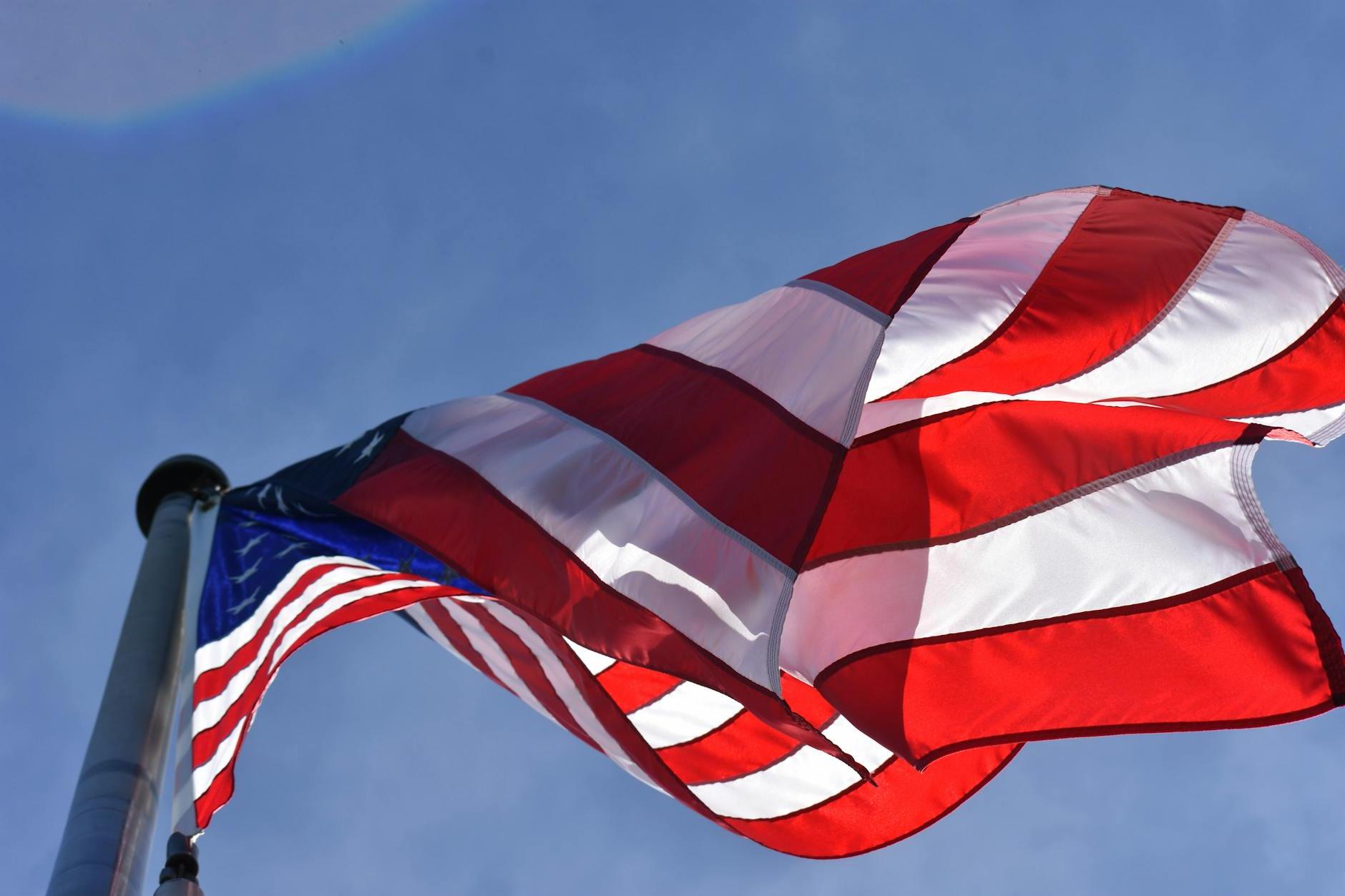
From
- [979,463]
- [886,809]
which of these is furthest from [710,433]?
[886,809]

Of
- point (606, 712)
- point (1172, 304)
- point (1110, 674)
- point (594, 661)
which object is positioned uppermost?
point (594, 661)

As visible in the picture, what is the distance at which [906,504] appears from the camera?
8.87 meters

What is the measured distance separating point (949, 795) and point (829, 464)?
3.29 m

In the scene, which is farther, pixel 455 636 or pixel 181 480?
pixel 181 480

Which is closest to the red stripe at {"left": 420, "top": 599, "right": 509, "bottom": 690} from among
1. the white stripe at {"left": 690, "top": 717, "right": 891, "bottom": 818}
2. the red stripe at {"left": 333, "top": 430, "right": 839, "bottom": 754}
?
the red stripe at {"left": 333, "top": 430, "right": 839, "bottom": 754}

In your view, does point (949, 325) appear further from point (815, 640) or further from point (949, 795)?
point (949, 795)

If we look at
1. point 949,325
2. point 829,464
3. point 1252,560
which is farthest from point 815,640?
point 1252,560

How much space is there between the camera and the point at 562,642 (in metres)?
8.54

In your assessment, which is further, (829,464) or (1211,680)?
(1211,680)

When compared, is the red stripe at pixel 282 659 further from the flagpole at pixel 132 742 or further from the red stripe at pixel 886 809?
the red stripe at pixel 886 809

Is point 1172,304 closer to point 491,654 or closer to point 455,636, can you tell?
point 491,654

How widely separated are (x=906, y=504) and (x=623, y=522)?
2098 mm

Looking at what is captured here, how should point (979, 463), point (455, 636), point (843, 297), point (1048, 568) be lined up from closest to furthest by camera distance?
point (843, 297), point (1048, 568), point (979, 463), point (455, 636)

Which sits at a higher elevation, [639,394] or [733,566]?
[639,394]
